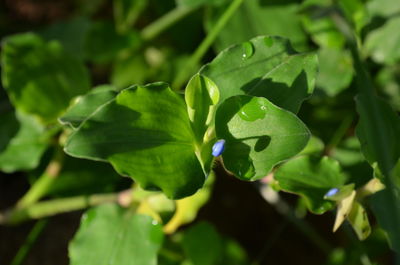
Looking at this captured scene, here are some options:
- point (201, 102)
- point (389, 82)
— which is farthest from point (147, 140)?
point (389, 82)

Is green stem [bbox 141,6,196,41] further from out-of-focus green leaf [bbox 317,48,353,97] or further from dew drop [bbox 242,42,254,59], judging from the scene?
dew drop [bbox 242,42,254,59]

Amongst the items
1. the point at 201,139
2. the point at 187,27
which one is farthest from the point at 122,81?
the point at 201,139

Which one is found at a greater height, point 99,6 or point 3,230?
point 99,6

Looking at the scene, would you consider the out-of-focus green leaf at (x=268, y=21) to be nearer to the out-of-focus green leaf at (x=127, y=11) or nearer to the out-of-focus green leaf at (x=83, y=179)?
the out-of-focus green leaf at (x=127, y=11)

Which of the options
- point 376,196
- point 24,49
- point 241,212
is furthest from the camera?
point 241,212

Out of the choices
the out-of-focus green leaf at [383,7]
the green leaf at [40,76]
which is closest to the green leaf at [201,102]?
the green leaf at [40,76]

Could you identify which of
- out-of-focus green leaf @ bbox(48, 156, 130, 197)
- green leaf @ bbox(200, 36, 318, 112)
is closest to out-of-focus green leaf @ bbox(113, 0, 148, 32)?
out-of-focus green leaf @ bbox(48, 156, 130, 197)

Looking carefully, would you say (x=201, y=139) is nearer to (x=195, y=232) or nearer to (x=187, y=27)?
(x=195, y=232)

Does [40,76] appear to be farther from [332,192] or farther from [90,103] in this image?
[332,192]
